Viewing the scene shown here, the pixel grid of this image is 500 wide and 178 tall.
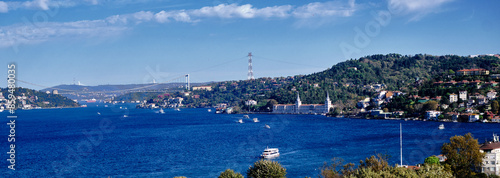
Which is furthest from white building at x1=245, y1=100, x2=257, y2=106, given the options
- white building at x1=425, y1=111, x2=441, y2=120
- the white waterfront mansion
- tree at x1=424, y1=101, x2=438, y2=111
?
white building at x1=425, y1=111, x2=441, y2=120

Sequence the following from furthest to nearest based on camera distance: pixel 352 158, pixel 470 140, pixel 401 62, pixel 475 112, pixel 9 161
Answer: pixel 401 62
pixel 475 112
pixel 9 161
pixel 352 158
pixel 470 140

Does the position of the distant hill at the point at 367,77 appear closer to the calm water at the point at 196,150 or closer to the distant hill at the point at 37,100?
the distant hill at the point at 37,100

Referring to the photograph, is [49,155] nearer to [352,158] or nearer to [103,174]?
[103,174]

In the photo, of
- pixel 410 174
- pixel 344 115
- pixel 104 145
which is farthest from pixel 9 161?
pixel 344 115

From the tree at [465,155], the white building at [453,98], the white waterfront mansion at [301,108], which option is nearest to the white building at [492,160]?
the tree at [465,155]

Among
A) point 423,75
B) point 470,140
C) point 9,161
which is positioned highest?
point 423,75

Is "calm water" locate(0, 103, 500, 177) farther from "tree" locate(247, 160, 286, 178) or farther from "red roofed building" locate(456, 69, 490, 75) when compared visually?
"red roofed building" locate(456, 69, 490, 75)
